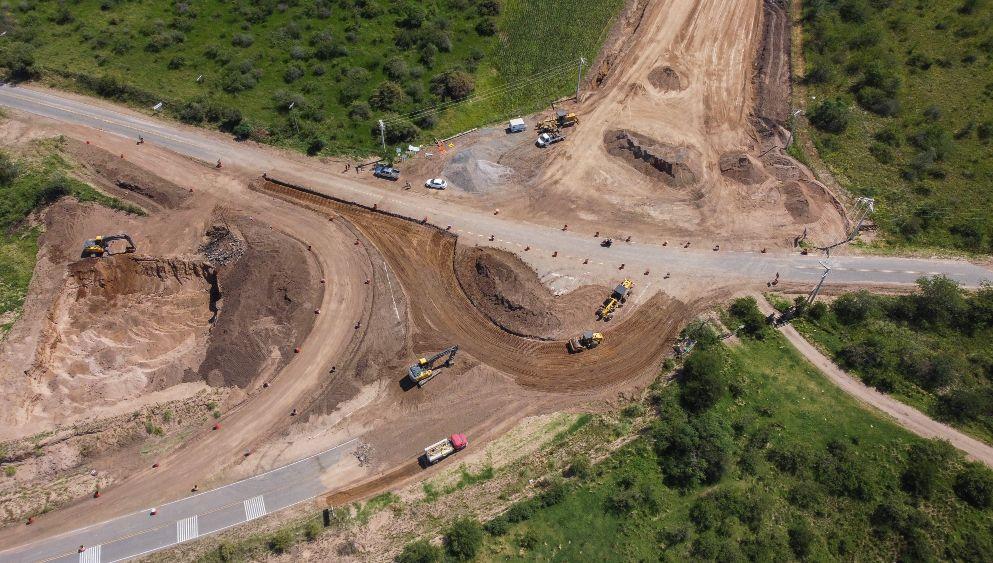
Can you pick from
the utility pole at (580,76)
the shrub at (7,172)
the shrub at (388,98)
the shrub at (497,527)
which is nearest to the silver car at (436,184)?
the shrub at (388,98)

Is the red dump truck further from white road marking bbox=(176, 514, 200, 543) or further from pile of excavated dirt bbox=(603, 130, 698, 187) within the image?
pile of excavated dirt bbox=(603, 130, 698, 187)

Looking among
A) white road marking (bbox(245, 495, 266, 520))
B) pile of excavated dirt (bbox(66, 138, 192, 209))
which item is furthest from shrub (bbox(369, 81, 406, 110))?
white road marking (bbox(245, 495, 266, 520))

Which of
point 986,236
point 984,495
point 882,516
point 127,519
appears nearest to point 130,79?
point 127,519

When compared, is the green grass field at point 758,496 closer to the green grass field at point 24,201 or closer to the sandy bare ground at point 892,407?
the sandy bare ground at point 892,407

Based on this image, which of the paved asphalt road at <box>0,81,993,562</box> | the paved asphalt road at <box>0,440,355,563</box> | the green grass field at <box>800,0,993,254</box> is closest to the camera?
the paved asphalt road at <box>0,440,355,563</box>

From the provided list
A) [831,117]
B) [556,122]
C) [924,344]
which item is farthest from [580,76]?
[924,344]

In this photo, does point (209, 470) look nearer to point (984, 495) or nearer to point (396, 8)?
point (984, 495)
